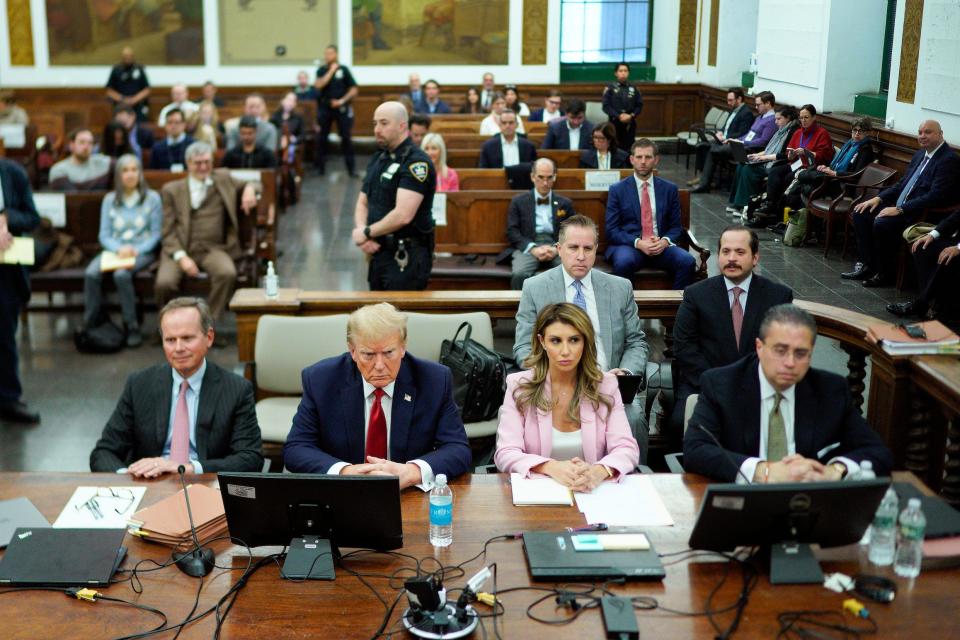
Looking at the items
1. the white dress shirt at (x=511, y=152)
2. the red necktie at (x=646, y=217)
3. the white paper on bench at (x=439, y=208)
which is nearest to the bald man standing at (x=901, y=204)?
the red necktie at (x=646, y=217)

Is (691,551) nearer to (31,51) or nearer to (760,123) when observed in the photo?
(760,123)

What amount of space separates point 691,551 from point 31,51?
16923 millimetres

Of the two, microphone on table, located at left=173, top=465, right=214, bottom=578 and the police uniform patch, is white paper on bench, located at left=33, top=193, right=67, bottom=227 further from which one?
microphone on table, located at left=173, top=465, right=214, bottom=578

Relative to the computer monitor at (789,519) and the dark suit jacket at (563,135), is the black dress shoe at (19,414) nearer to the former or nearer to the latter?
the computer monitor at (789,519)

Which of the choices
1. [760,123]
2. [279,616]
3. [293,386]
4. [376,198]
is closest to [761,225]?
[760,123]

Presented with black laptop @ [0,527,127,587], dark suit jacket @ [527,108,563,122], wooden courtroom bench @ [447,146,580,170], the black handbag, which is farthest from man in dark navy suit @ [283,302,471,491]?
dark suit jacket @ [527,108,563,122]

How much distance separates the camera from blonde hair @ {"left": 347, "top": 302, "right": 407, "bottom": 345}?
11.4 feet

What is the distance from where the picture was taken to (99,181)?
915 cm

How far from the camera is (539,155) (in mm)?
10719

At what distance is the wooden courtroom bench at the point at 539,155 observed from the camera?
35.6 ft

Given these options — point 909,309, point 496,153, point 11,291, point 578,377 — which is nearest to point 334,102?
point 496,153

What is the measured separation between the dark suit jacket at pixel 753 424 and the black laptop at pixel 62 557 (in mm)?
1812

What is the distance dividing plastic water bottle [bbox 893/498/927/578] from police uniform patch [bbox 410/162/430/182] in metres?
3.55

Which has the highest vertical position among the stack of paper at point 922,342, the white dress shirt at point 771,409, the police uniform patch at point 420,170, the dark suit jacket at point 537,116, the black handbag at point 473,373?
the police uniform patch at point 420,170
